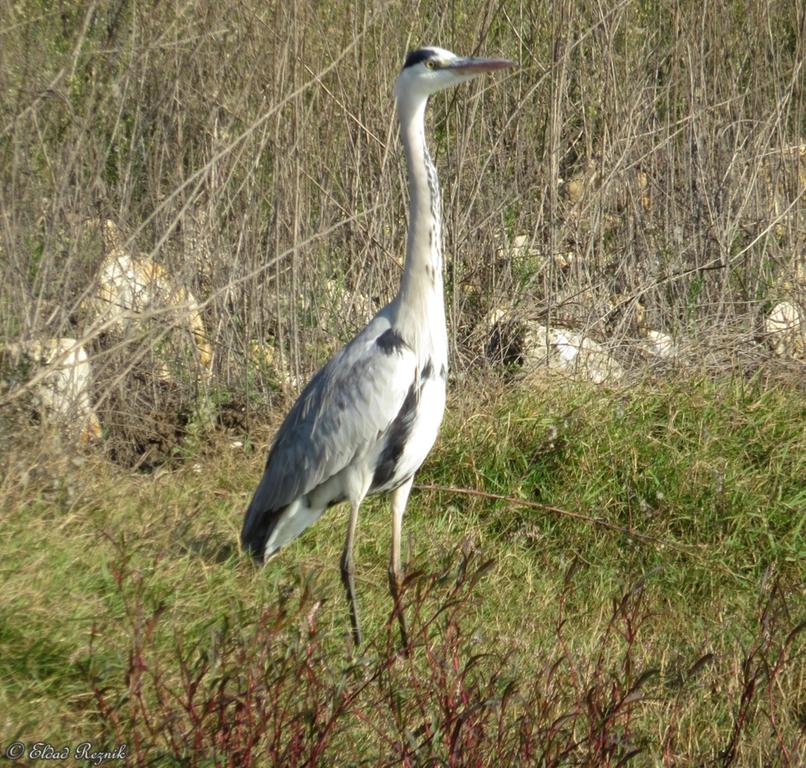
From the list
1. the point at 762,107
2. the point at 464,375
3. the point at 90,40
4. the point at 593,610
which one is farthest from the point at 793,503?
the point at 90,40

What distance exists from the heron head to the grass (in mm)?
1458

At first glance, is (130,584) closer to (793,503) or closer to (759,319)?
(793,503)

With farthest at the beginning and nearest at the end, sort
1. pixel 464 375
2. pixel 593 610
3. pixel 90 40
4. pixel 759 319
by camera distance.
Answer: pixel 759 319
pixel 464 375
pixel 90 40
pixel 593 610

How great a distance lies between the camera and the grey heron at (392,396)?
4137mm

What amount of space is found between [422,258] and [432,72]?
62 cm

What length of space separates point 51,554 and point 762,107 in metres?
4.36

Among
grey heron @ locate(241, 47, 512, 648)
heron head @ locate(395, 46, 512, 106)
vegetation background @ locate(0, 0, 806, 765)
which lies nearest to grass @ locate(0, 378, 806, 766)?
vegetation background @ locate(0, 0, 806, 765)

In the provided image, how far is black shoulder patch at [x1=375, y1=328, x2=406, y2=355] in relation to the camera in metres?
4.14

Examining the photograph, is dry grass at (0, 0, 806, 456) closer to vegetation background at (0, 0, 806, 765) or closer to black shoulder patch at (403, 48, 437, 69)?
vegetation background at (0, 0, 806, 765)

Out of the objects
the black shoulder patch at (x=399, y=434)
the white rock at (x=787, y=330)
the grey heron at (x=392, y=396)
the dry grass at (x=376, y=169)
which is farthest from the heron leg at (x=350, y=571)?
the white rock at (x=787, y=330)

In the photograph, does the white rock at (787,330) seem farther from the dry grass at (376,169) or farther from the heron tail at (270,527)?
the heron tail at (270,527)

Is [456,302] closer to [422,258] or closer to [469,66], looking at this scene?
[422,258]

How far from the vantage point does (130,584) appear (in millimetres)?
3580

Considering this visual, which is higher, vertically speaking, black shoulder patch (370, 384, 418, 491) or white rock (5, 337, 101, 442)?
black shoulder patch (370, 384, 418, 491)
